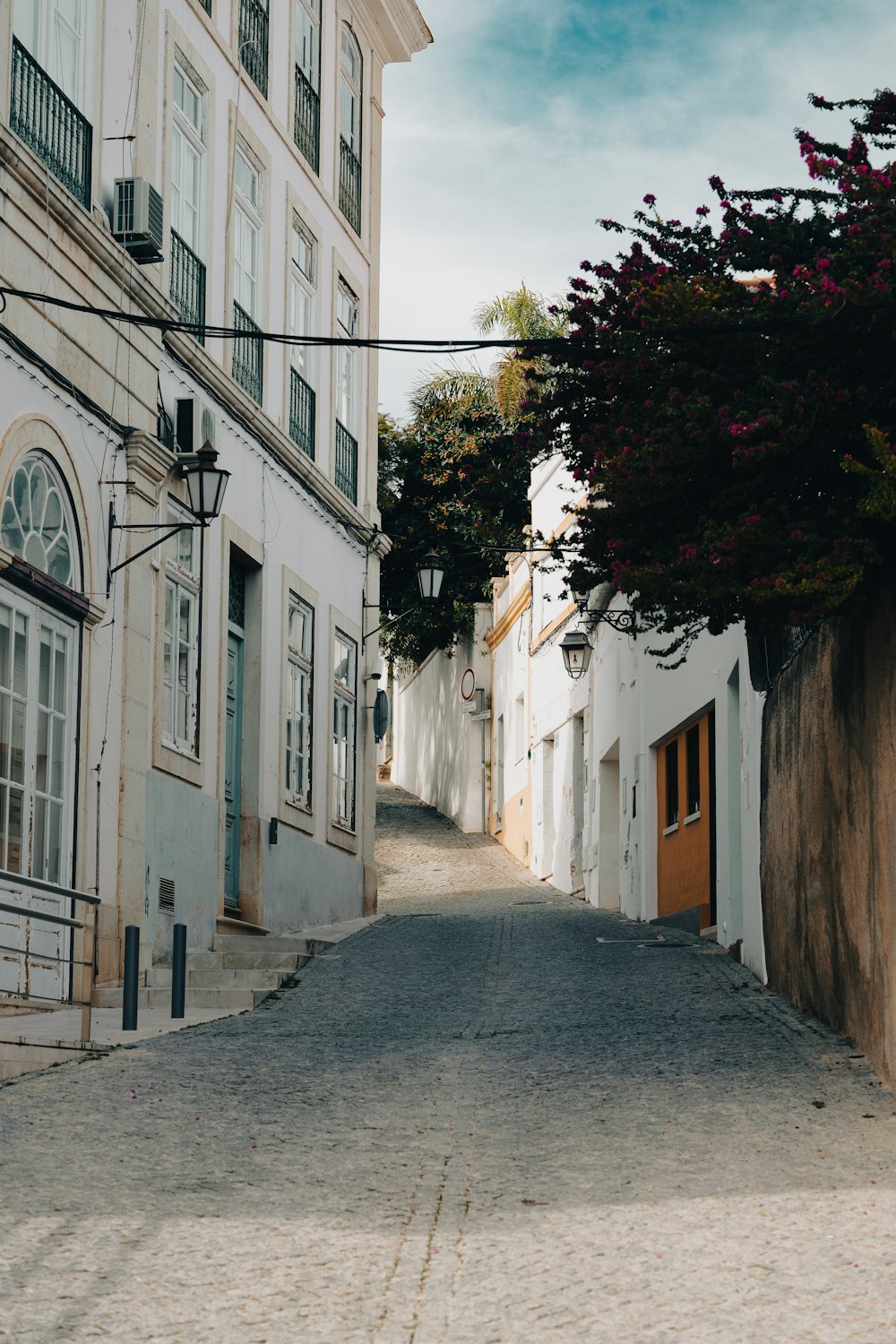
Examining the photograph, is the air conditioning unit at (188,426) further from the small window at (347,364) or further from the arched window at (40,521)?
the small window at (347,364)

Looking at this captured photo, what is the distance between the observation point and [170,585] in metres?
14.8

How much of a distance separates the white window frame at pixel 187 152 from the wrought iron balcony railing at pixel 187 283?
11 centimetres

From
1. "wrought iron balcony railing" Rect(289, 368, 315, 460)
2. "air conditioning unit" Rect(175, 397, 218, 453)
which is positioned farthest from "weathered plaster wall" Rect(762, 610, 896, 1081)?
"wrought iron balcony railing" Rect(289, 368, 315, 460)

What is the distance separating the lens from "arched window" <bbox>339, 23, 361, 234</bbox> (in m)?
21.7

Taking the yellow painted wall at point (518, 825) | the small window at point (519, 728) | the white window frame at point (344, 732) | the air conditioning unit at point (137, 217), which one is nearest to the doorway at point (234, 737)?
the white window frame at point (344, 732)

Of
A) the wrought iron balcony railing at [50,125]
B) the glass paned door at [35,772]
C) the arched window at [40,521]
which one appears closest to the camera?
the glass paned door at [35,772]

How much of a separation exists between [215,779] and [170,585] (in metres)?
2.03

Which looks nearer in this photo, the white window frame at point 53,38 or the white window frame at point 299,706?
the white window frame at point 53,38

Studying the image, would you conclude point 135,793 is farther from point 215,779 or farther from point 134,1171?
point 134,1171

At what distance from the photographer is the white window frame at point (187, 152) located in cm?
1547

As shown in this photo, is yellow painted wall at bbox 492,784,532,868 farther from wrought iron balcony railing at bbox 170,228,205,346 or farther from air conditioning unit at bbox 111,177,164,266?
air conditioning unit at bbox 111,177,164,266

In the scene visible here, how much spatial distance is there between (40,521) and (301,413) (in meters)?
7.54

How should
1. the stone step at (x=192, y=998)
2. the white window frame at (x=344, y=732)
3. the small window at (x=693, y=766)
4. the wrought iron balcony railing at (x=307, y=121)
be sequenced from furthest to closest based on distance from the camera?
1. the white window frame at (x=344, y=732)
2. the wrought iron balcony railing at (x=307, y=121)
3. the small window at (x=693, y=766)
4. the stone step at (x=192, y=998)

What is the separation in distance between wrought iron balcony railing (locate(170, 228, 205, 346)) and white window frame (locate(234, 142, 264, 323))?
1.28 m
